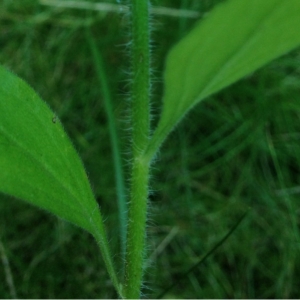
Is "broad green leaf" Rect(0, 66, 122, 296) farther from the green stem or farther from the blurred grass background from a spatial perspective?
the blurred grass background

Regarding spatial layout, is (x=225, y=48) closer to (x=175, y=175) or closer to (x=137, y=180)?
(x=137, y=180)

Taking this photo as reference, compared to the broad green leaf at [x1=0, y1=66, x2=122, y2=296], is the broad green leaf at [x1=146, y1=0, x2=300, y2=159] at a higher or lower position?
higher

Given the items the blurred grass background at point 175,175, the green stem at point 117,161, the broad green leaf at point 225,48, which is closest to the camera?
the broad green leaf at point 225,48

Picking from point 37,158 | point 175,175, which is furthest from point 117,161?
point 37,158

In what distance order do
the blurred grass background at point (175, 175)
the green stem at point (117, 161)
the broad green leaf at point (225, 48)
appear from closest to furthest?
the broad green leaf at point (225, 48), the green stem at point (117, 161), the blurred grass background at point (175, 175)

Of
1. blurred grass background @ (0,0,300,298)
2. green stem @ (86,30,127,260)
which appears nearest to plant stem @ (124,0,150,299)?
green stem @ (86,30,127,260)

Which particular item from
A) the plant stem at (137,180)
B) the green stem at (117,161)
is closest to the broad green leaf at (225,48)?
the plant stem at (137,180)

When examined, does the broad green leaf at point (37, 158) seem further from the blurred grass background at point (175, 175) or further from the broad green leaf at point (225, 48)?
the blurred grass background at point (175, 175)
